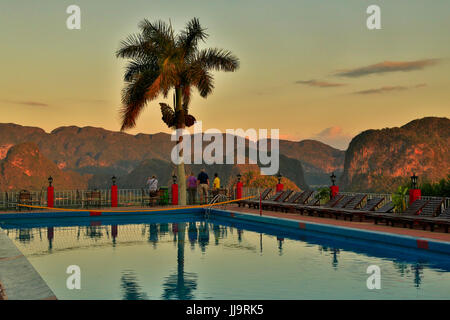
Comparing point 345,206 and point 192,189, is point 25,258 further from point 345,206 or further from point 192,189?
point 192,189

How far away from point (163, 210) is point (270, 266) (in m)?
14.4

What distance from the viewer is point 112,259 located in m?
14.2

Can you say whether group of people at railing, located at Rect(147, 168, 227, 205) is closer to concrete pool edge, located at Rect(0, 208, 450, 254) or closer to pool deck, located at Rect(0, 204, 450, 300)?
concrete pool edge, located at Rect(0, 208, 450, 254)

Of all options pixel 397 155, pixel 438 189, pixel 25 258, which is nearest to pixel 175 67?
pixel 438 189

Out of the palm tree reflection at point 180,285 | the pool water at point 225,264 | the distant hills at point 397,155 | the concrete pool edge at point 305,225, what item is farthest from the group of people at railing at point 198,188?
the distant hills at point 397,155

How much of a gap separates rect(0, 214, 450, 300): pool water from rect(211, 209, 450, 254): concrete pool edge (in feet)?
0.72

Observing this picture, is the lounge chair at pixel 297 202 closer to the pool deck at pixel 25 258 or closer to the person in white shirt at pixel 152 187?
the pool deck at pixel 25 258

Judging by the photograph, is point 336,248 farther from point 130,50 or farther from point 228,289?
point 130,50

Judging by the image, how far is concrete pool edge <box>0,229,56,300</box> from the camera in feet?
28.6

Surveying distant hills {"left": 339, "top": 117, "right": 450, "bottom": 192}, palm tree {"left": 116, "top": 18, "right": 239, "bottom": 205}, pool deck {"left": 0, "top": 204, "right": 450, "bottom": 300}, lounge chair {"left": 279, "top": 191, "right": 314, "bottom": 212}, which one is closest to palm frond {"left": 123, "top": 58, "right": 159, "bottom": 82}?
palm tree {"left": 116, "top": 18, "right": 239, "bottom": 205}

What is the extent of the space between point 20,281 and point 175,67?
69.1 ft

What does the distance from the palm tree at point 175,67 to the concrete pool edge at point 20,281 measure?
1837 centimetres

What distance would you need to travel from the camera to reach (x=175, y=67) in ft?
97.2
